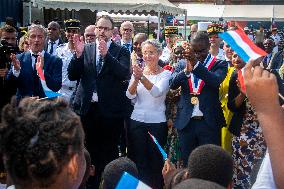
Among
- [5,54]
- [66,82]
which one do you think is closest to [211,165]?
[5,54]

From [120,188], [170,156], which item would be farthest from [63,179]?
[170,156]

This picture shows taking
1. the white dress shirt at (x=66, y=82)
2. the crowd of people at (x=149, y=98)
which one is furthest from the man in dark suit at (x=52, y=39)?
the crowd of people at (x=149, y=98)

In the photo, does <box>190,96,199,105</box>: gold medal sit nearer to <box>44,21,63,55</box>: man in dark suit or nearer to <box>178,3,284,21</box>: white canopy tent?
<box>44,21,63,55</box>: man in dark suit

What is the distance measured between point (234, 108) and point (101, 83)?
4.83 feet

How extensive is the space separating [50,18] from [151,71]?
10392 mm

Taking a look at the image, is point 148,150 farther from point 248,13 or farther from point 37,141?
point 248,13

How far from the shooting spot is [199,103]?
16.3 ft

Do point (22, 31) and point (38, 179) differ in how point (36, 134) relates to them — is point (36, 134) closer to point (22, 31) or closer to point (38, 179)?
point (38, 179)

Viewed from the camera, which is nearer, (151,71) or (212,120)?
(212,120)

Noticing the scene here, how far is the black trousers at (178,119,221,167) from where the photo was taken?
496 cm

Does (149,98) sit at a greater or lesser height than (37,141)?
lesser

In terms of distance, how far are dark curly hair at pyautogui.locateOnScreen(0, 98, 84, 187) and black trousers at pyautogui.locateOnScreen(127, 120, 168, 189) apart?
3.76 meters

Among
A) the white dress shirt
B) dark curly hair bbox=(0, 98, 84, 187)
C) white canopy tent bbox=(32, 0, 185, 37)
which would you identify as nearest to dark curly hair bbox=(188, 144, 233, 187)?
dark curly hair bbox=(0, 98, 84, 187)

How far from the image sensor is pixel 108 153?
5531mm
